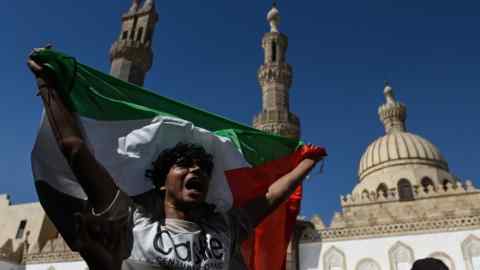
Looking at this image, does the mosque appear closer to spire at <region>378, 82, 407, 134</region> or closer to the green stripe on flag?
spire at <region>378, 82, 407, 134</region>

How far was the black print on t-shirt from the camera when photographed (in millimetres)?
2385

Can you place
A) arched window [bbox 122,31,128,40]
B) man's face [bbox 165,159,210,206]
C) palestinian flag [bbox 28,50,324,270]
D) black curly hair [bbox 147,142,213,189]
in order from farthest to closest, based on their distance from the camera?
1. arched window [bbox 122,31,128,40]
2. black curly hair [bbox 147,142,213,189]
3. man's face [bbox 165,159,210,206]
4. palestinian flag [bbox 28,50,324,270]

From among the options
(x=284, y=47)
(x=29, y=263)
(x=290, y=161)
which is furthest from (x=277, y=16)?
(x=290, y=161)

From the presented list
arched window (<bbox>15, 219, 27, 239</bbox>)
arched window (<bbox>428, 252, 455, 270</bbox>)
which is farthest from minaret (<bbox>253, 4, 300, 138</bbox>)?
arched window (<bbox>15, 219, 27, 239</bbox>)

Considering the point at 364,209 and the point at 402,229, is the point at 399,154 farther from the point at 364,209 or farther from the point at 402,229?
the point at 402,229

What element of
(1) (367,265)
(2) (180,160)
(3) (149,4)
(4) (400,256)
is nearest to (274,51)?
(3) (149,4)

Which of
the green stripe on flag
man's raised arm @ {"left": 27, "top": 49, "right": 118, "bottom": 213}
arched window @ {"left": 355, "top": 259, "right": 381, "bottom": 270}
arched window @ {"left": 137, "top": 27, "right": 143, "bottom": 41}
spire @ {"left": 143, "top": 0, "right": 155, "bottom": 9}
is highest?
spire @ {"left": 143, "top": 0, "right": 155, "bottom": 9}

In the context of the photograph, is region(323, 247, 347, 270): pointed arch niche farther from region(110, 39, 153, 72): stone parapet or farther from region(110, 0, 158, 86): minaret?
region(110, 39, 153, 72): stone parapet

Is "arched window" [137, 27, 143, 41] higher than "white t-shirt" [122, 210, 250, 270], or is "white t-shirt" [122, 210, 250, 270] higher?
"arched window" [137, 27, 143, 41]

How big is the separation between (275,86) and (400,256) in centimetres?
1097

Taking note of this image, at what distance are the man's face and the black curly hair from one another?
12 mm

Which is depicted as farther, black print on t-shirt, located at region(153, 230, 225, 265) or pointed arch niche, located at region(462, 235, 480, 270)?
pointed arch niche, located at region(462, 235, 480, 270)

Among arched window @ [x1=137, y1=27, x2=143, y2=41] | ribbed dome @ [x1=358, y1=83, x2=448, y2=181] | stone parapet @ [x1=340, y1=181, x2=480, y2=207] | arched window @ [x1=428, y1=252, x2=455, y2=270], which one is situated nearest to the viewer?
arched window @ [x1=428, y1=252, x2=455, y2=270]

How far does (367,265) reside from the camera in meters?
14.8
